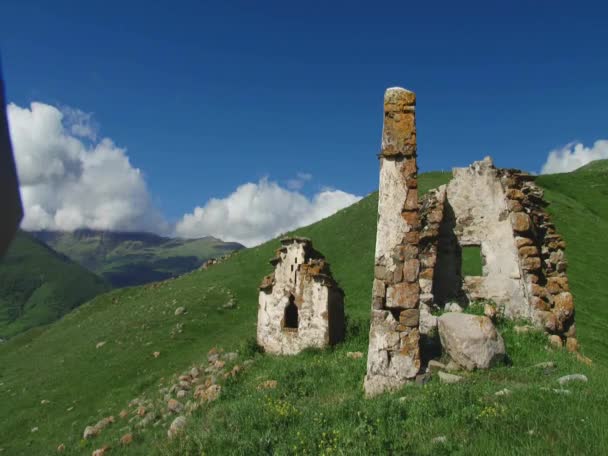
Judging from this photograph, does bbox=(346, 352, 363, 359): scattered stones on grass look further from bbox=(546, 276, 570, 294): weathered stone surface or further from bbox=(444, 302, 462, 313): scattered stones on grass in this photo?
bbox=(546, 276, 570, 294): weathered stone surface

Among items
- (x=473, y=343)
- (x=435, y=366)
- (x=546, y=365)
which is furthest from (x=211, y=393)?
(x=546, y=365)

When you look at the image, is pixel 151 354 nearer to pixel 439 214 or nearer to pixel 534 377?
pixel 439 214

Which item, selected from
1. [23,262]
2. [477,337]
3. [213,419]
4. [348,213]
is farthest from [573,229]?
[23,262]

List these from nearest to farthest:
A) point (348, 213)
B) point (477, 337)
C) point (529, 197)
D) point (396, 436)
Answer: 1. point (396, 436)
2. point (477, 337)
3. point (529, 197)
4. point (348, 213)

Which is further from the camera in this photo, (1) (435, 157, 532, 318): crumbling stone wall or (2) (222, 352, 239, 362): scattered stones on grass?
(2) (222, 352, 239, 362): scattered stones on grass

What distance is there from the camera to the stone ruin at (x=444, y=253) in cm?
1271

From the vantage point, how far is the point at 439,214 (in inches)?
805

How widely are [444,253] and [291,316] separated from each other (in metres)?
7.44

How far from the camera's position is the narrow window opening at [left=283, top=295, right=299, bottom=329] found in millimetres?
21953

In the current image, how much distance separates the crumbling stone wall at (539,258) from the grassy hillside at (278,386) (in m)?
1.90

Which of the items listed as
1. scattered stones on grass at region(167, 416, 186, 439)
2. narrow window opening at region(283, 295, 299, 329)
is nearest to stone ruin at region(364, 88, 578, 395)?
scattered stones on grass at region(167, 416, 186, 439)

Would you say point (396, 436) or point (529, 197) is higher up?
point (529, 197)

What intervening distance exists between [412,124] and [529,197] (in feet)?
29.6

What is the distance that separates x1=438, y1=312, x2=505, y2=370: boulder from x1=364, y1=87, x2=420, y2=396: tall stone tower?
1.10m
